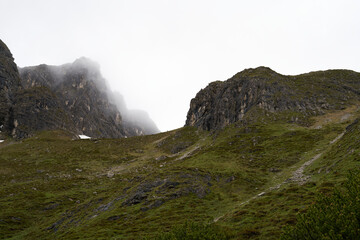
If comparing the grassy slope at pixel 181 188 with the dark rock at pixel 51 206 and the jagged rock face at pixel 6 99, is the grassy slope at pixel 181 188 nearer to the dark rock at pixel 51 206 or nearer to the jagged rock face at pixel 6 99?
the dark rock at pixel 51 206

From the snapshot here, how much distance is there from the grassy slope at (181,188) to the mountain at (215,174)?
0.26 m

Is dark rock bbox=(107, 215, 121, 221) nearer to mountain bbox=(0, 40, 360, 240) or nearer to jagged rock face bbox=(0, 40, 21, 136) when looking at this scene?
mountain bbox=(0, 40, 360, 240)

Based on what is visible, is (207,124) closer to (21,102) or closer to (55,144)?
(55,144)

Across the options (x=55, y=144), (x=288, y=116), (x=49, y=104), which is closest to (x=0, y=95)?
(x=49, y=104)

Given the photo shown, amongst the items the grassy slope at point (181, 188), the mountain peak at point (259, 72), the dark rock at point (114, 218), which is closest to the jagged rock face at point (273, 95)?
the mountain peak at point (259, 72)

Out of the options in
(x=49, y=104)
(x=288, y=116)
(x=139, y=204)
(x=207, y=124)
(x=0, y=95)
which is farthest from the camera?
(x=49, y=104)

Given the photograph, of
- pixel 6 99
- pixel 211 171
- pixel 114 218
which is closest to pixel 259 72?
pixel 211 171

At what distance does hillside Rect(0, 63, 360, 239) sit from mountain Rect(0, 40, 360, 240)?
11.7 inches

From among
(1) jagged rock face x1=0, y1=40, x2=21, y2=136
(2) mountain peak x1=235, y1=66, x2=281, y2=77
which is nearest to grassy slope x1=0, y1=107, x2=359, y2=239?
(2) mountain peak x1=235, y1=66, x2=281, y2=77

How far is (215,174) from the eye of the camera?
50375 mm

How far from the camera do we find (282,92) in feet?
366

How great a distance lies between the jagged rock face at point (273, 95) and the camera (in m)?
103

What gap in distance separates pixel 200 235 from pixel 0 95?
225861mm

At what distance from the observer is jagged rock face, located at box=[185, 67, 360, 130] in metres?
103
